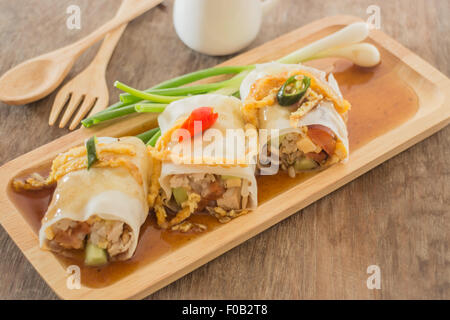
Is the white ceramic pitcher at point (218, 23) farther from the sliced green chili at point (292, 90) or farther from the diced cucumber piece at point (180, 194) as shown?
the diced cucumber piece at point (180, 194)

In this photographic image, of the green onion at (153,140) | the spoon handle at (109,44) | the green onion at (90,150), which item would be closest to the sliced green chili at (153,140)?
the green onion at (153,140)

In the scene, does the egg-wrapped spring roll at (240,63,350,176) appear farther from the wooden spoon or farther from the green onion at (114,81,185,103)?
the wooden spoon

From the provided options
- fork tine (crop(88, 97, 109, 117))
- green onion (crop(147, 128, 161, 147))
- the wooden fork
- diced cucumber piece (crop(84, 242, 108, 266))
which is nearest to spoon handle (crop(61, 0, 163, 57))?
the wooden fork

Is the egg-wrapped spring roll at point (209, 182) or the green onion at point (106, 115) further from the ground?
the green onion at point (106, 115)

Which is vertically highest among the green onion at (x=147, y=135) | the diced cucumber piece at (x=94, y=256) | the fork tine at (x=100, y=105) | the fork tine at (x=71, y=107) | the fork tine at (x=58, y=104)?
the fork tine at (x=58, y=104)

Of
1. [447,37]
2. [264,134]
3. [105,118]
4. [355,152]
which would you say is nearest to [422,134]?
[355,152]
